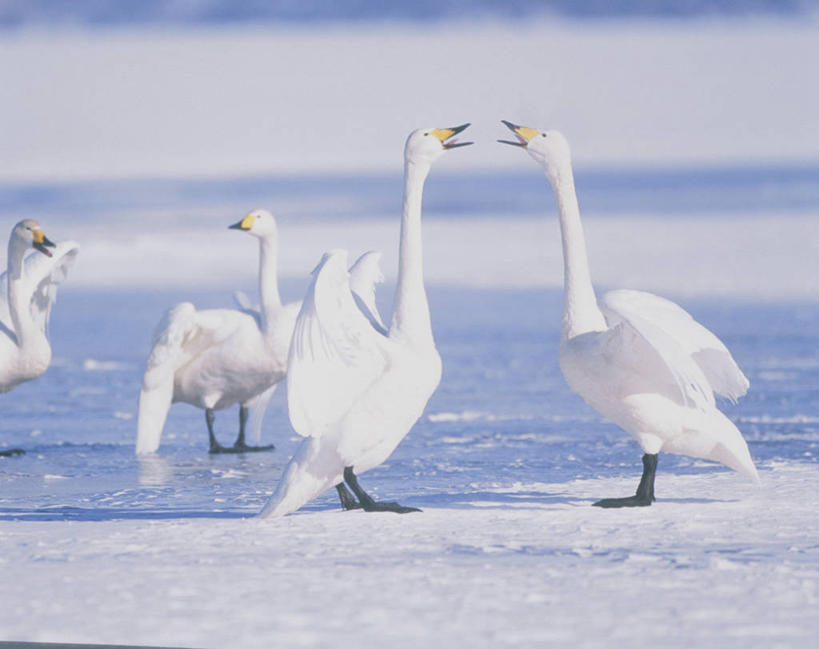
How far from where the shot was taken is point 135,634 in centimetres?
402

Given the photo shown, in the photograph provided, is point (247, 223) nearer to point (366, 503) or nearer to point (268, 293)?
point (268, 293)

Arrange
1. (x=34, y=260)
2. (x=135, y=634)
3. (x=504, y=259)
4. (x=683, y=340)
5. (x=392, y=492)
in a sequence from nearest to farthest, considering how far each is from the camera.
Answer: (x=135, y=634) → (x=683, y=340) → (x=392, y=492) → (x=34, y=260) → (x=504, y=259)

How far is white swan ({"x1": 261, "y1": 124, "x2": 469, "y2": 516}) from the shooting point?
5629 mm

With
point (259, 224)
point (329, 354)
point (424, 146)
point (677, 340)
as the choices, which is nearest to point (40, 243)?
point (259, 224)

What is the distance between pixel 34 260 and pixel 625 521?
503cm

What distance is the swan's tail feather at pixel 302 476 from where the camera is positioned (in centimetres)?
577

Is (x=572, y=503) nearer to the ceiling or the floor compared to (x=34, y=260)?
nearer to the floor

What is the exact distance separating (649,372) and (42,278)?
4718mm

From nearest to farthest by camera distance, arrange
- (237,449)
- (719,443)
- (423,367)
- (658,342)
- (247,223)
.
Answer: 1. (658,342)
2. (423,367)
3. (719,443)
4. (237,449)
5. (247,223)

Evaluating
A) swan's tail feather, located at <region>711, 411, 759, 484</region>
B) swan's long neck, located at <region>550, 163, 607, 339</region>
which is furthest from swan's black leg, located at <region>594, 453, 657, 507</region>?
swan's long neck, located at <region>550, 163, 607, 339</region>

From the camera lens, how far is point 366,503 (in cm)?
596

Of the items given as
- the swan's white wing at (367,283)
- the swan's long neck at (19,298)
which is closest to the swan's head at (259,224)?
the swan's long neck at (19,298)

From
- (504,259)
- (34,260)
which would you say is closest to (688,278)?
(504,259)

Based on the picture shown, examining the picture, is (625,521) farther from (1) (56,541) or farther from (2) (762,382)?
(2) (762,382)
